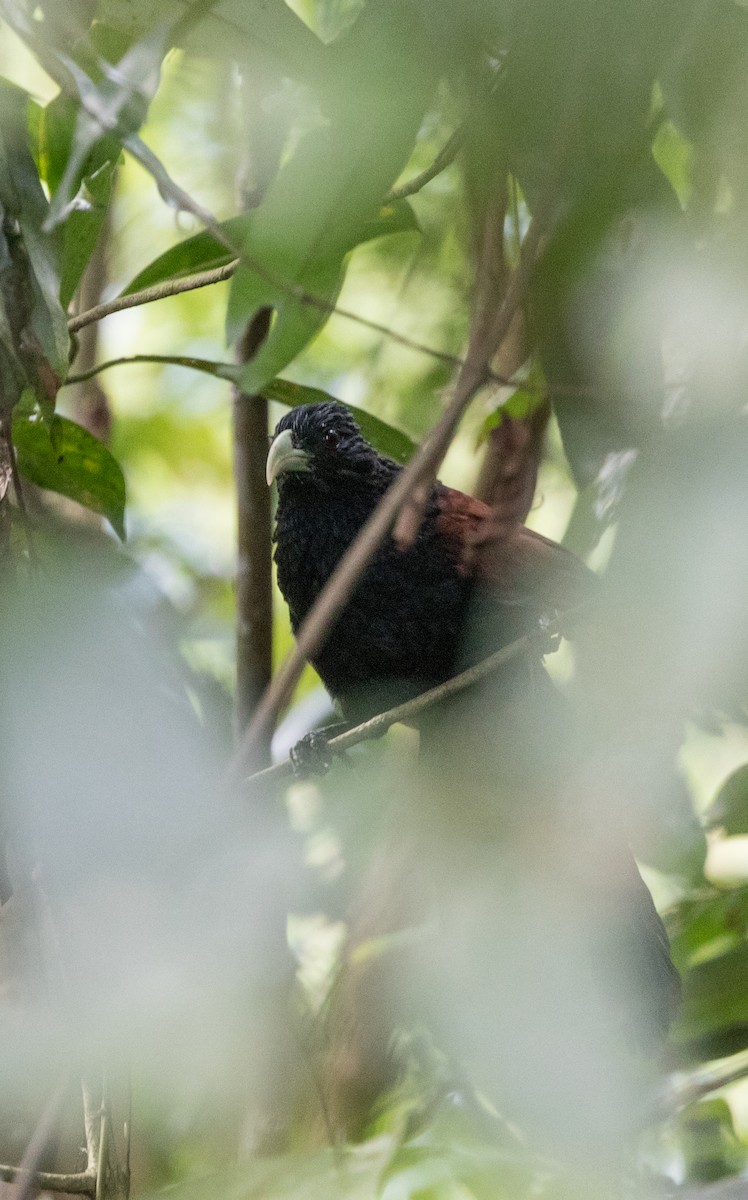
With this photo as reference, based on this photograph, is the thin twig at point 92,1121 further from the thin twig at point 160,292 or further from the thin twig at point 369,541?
the thin twig at point 160,292

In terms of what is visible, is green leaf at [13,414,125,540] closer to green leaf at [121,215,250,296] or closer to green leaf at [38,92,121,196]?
green leaf at [121,215,250,296]

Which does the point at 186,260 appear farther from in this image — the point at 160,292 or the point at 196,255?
the point at 160,292

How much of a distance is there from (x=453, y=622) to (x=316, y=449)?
531 millimetres

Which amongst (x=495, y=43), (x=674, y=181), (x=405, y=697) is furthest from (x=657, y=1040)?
(x=674, y=181)

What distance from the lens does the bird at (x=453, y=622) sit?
7.70 feet

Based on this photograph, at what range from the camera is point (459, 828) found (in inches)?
104

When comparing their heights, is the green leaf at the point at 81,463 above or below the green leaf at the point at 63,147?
below

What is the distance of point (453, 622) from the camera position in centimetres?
260

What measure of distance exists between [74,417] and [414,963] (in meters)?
1.93

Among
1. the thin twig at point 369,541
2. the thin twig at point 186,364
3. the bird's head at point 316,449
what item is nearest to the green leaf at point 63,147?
the thin twig at point 186,364

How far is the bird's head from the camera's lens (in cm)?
277

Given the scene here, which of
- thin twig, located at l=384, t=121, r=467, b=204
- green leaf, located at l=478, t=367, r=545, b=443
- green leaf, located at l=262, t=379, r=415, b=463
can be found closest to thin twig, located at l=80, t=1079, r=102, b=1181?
green leaf, located at l=262, t=379, r=415, b=463

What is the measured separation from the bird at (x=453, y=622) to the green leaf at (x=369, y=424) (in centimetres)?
14

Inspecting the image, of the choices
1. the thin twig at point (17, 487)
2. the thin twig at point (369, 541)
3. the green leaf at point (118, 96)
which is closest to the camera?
the thin twig at point (369, 541)
